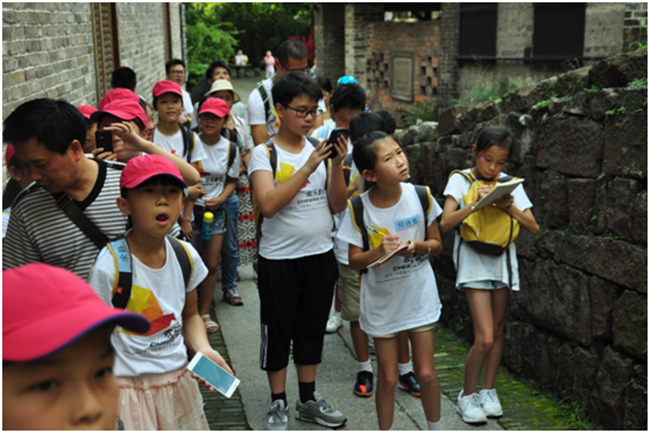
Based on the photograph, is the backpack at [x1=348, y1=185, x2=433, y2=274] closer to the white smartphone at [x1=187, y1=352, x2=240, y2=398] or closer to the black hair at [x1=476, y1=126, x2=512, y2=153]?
the black hair at [x1=476, y1=126, x2=512, y2=153]

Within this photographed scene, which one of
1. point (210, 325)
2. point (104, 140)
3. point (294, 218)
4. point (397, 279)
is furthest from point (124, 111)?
point (210, 325)

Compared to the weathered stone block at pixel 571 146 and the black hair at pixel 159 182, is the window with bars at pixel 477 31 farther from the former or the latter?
the black hair at pixel 159 182

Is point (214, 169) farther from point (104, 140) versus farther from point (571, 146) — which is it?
point (571, 146)

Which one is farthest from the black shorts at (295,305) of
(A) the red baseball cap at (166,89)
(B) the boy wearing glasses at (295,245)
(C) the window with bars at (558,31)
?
(C) the window with bars at (558,31)

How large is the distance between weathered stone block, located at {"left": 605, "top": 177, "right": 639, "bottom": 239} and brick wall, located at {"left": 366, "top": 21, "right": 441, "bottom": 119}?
12484 mm

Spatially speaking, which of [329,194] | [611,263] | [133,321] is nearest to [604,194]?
[611,263]

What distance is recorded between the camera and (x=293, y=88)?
13.5 ft

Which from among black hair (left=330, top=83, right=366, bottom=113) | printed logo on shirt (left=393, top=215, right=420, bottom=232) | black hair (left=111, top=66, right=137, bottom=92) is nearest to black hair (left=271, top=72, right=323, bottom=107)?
printed logo on shirt (left=393, top=215, right=420, bottom=232)

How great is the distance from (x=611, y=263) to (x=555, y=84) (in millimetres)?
1379

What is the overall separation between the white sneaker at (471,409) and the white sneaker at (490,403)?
0.04 m

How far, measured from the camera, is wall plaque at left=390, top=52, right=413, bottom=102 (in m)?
17.9

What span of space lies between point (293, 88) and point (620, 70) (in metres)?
→ 1.92

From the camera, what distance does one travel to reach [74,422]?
1383 millimetres

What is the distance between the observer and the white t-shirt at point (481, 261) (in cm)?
441
